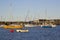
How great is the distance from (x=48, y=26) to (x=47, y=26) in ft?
5.31

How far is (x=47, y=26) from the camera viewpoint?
173 m

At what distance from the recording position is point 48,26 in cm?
17438
